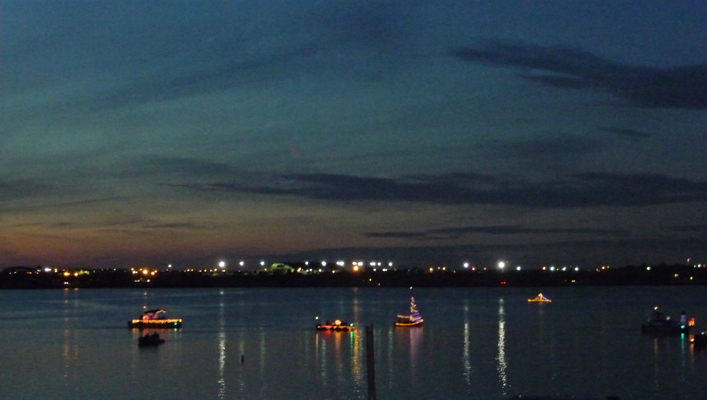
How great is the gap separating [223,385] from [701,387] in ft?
78.4

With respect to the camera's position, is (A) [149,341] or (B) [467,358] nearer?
(B) [467,358]

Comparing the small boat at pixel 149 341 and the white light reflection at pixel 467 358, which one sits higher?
the small boat at pixel 149 341

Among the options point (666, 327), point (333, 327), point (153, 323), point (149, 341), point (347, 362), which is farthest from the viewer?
point (153, 323)

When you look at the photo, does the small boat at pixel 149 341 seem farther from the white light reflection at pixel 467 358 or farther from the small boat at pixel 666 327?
the small boat at pixel 666 327

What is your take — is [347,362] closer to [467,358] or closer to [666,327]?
[467,358]

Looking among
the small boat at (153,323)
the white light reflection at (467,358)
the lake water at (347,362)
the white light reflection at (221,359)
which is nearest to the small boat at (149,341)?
the lake water at (347,362)

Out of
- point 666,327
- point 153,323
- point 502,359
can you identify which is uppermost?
point 153,323

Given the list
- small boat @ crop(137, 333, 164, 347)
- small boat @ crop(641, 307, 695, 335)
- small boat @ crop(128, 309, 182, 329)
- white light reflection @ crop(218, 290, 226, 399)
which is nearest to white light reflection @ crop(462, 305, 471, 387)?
white light reflection @ crop(218, 290, 226, 399)

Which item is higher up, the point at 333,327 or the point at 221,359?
the point at 333,327

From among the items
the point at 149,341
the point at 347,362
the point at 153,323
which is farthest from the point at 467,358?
the point at 153,323

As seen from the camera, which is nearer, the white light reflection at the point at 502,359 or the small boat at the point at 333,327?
the white light reflection at the point at 502,359

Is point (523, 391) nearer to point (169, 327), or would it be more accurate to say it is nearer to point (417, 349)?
point (417, 349)

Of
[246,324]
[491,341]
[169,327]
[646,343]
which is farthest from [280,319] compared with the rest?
[646,343]

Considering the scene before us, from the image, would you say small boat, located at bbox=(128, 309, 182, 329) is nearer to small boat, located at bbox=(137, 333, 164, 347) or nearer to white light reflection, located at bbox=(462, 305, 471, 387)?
small boat, located at bbox=(137, 333, 164, 347)
